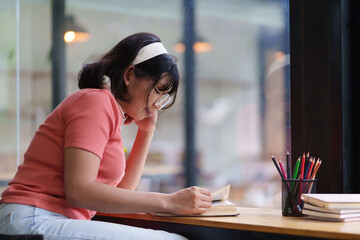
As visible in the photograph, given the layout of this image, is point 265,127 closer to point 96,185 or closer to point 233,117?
point 233,117

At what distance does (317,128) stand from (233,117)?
0.80 m

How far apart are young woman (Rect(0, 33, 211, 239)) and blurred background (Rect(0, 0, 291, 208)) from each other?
0.50m

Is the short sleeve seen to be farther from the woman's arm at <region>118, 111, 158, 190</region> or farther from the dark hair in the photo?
the woman's arm at <region>118, 111, 158, 190</region>

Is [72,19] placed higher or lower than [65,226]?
higher

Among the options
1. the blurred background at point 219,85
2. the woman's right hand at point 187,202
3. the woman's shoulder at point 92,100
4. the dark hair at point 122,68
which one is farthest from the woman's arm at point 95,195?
the blurred background at point 219,85

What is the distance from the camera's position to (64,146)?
1.41m

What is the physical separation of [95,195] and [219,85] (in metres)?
1.35

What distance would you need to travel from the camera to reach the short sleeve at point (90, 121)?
1.38 metres

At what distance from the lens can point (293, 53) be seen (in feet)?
6.33

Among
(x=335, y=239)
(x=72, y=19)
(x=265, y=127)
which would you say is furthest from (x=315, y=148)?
(x=72, y=19)

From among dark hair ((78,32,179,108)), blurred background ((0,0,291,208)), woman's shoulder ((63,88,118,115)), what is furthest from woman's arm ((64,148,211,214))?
blurred background ((0,0,291,208))

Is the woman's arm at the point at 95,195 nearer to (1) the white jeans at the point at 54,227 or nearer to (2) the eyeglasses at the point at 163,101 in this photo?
(1) the white jeans at the point at 54,227

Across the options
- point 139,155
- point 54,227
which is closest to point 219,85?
point 139,155

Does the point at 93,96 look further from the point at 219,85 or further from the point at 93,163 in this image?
the point at 219,85
